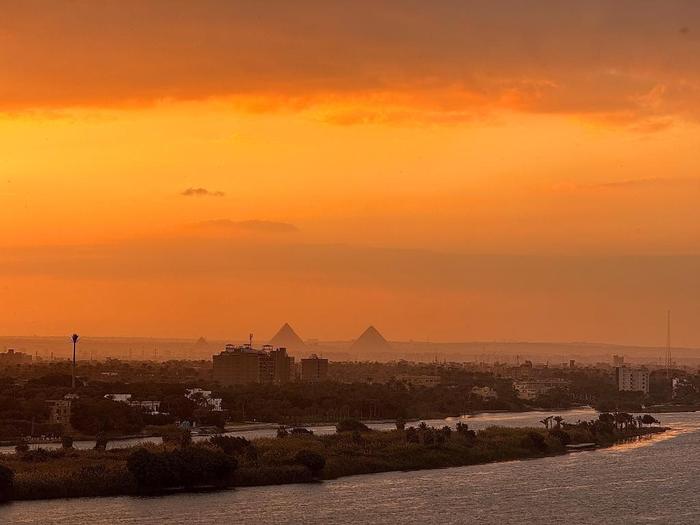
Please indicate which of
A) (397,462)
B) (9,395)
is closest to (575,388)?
(9,395)

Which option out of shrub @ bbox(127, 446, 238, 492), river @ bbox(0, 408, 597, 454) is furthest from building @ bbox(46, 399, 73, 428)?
shrub @ bbox(127, 446, 238, 492)

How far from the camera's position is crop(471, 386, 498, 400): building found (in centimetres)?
11294

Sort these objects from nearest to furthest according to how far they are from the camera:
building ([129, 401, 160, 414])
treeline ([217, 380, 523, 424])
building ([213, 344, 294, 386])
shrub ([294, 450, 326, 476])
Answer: shrub ([294, 450, 326, 476]) < building ([129, 401, 160, 414]) < treeline ([217, 380, 523, 424]) < building ([213, 344, 294, 386])

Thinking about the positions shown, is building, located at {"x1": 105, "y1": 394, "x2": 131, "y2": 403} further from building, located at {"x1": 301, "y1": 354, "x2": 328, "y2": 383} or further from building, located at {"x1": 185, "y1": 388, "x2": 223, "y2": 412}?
building, located at {"x1": 301, "y1": 354, "x2": 328, "y2": 383}

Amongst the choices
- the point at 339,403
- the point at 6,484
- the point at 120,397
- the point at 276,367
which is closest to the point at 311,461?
the point at 6,484

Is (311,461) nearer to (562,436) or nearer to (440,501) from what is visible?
(440,501)

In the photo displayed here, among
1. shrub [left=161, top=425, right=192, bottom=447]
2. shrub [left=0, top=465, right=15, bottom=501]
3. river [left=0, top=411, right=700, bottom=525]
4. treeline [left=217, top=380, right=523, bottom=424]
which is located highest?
treeline [left=217, top=380, right=523, bottom=424]

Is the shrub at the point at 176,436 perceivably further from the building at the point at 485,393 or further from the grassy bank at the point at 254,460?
the building at the point at 485,393

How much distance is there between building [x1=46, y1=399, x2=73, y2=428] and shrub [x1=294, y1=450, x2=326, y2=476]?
21131 mm

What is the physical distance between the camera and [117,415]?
204 ft

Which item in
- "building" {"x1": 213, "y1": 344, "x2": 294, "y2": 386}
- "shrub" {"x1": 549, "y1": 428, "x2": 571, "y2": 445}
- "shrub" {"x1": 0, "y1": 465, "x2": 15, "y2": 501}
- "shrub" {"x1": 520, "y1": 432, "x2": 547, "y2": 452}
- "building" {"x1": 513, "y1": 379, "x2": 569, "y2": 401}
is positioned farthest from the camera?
"building" {"x1": 513, "y1": 379, "x2": 569, "y2": 401}

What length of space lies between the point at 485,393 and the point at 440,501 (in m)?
77.1

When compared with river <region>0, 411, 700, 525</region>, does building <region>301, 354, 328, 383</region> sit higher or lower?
higher

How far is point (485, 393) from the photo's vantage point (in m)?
115
